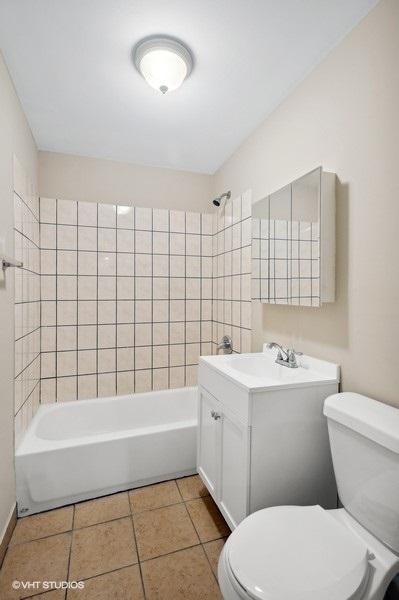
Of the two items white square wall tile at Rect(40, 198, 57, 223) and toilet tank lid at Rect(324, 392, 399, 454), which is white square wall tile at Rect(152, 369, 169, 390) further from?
toilet tank lid at Rect(324, 392, 399, 454)

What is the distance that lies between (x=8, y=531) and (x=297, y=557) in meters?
1.41

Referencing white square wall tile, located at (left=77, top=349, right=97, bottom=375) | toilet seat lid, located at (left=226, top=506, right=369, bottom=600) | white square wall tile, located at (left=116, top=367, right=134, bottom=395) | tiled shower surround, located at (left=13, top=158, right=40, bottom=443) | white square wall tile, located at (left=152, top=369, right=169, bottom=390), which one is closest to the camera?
toilet seat lid, located at (left=226, top=506, right=369, bottom=600)

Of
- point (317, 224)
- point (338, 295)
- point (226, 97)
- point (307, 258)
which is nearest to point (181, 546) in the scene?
point (338, 295)

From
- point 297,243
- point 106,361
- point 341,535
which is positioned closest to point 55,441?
point 106,361

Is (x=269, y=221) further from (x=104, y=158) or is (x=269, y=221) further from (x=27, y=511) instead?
(x=27, y=511)

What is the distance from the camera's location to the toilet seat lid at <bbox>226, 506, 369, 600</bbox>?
2.61ft

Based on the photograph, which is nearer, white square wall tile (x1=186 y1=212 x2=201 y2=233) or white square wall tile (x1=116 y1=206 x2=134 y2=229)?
white square wall tile (x1=116 y1=206 x2=134 y2=229)

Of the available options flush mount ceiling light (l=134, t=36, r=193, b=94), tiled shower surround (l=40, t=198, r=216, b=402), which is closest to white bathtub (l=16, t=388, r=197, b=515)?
tiled shower surround (l=40, t=198, r=216, b=402)

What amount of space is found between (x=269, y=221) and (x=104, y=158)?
4.98 feet

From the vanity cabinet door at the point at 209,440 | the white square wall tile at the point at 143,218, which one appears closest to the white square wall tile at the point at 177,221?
the white square wall tile at the point at 143,218

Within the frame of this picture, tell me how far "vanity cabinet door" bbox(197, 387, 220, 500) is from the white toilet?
20.0 inches

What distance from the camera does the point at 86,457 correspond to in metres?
1.77

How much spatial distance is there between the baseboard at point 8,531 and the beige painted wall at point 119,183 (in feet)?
6.81

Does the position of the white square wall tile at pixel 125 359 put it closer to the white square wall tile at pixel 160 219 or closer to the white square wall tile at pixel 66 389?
the white square wall tile at pixel 66 389
